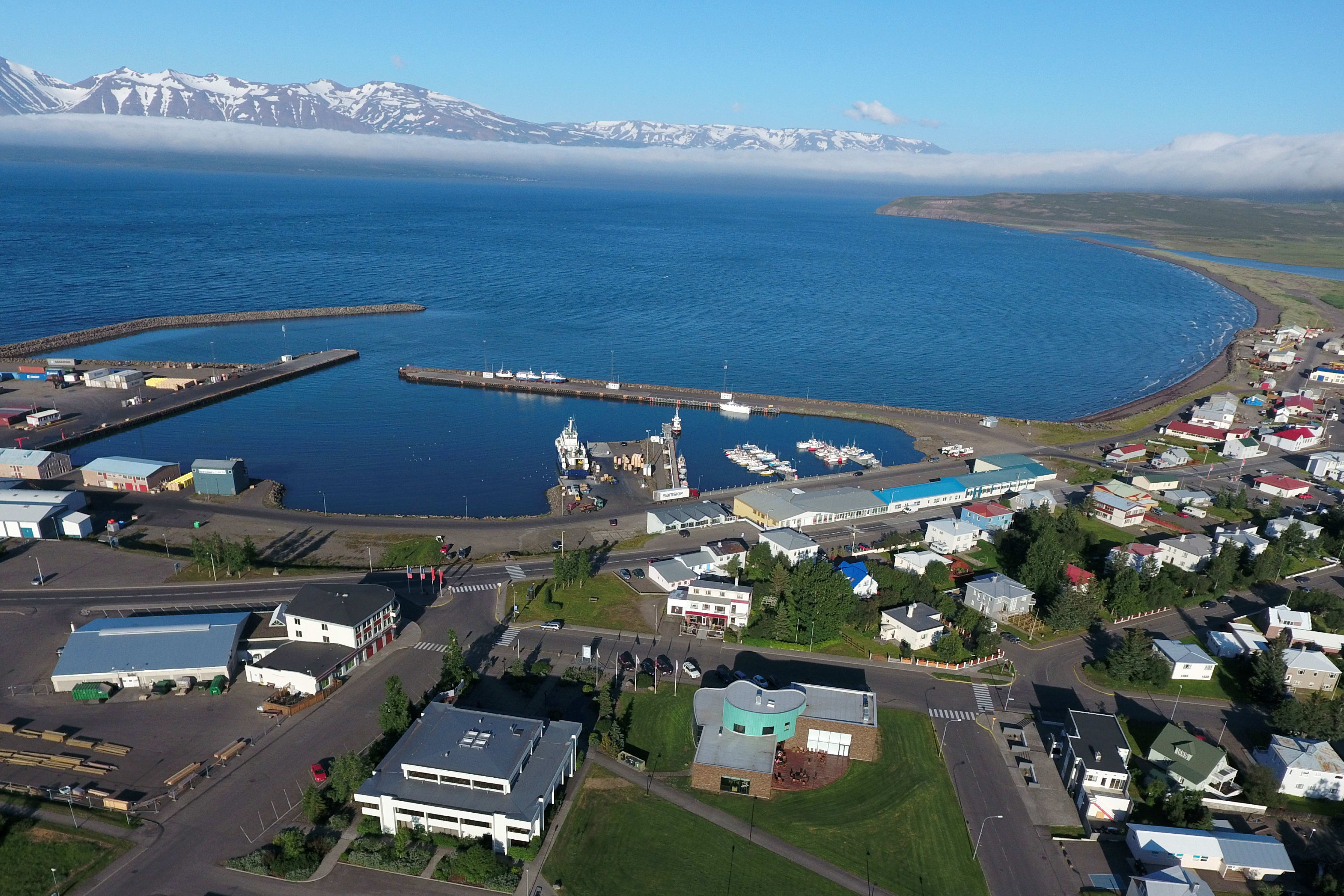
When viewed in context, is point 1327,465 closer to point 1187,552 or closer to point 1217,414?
point 1217,414

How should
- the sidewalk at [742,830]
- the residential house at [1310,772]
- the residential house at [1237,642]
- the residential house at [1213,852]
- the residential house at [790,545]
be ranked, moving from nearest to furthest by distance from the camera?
the sidewalk at [742,830], the residential house at [1213,852], the residential house at [1310,772], the residential house at [1237,642], the residential house at [790,545]

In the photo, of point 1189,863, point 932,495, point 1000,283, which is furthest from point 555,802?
point 1000,283

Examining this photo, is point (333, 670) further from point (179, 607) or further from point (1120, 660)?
point (1120, 660)

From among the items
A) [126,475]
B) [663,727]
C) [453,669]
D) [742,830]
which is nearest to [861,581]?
[663,727]

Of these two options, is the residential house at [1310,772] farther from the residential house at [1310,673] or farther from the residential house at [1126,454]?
the residential house at [1126,454]

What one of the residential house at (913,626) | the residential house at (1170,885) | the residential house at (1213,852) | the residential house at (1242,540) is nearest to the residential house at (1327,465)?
the residential house at (1242,540)

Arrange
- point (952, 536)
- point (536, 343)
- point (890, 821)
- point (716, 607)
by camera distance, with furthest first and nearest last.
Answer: point (536, 343) < point (952, 536) < point (716, 607) < point (890, 821)
